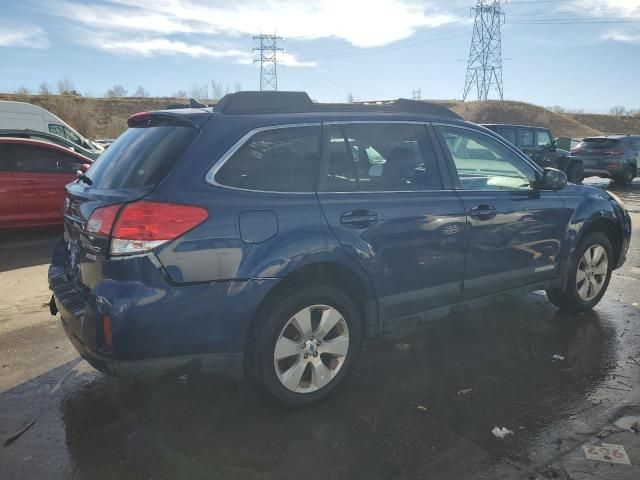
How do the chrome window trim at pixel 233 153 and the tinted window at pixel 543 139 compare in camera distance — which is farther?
the tinted window at pixel 543 139

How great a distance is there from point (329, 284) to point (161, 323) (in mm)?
1043

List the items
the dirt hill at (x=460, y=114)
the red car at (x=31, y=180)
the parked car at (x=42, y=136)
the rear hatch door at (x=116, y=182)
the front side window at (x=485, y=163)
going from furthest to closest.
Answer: the dirt hill at (x=460, y=114) → the parked car at (x=42, y=136) → the red car at (x=31, y=180) → the front side window at (x=485, y=163) → the rear hatch door at (x=116, y=182)

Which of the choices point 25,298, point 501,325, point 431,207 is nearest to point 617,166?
point 501,325

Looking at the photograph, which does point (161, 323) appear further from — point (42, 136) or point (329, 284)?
point (42, 136)

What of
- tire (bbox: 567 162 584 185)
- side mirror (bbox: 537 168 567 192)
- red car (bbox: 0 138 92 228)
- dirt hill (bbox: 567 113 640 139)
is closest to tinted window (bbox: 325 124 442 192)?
side mirror (bbox: 537 168 567 192)

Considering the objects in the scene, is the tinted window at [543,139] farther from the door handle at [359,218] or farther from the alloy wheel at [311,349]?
the alloy wheel at [311,349]

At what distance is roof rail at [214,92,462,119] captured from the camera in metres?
3.20

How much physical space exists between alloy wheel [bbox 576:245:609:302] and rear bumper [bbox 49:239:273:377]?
3249mm

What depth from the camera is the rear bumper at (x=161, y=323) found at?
2658 mm

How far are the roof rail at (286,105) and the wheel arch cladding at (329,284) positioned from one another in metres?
1.00

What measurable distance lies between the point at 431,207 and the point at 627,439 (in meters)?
1.76

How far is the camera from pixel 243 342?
2.95 meters

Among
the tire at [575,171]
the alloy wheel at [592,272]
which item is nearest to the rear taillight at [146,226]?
the alloy wheel at [592,272]

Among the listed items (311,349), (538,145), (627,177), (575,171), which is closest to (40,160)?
(311,349)
